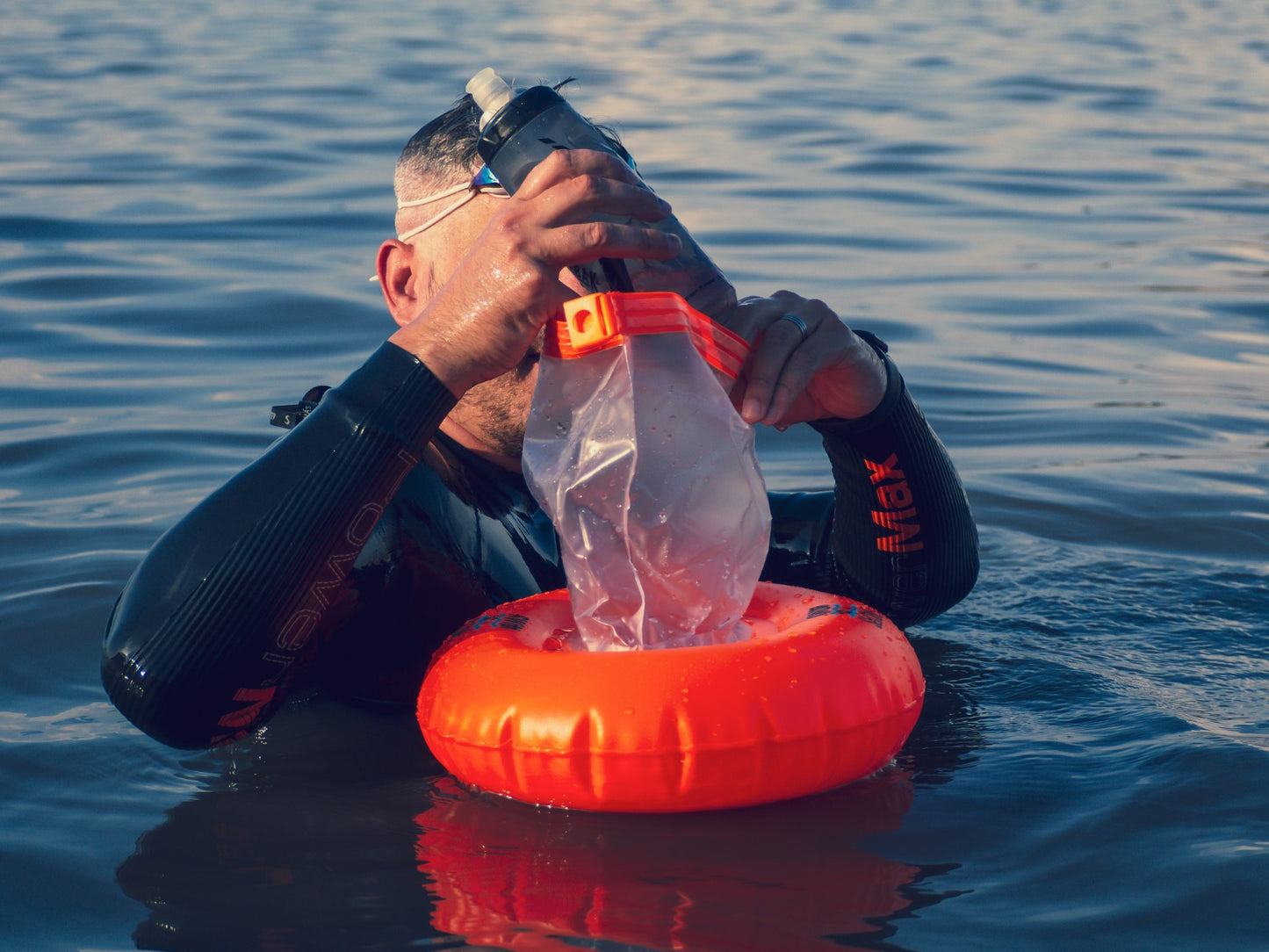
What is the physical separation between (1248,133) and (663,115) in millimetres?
5174

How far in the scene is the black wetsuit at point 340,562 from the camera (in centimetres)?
270

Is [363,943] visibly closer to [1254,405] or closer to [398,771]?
[398,771]

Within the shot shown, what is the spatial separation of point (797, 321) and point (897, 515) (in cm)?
73

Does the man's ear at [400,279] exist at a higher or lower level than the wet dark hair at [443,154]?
lower

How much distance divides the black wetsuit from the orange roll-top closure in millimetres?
246

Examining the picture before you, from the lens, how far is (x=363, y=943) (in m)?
2.49

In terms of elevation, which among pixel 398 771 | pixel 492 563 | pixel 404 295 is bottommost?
pixel 398 771

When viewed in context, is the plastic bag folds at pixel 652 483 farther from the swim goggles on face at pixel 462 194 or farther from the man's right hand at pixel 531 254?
the swim goggles on face at pixel 462 194

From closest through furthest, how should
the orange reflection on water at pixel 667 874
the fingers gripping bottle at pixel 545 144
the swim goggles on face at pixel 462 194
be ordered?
the orange reflection on water at pixel 667 874, the fingers gripping bottle at pixel 545 144, the swim goggles on face at pixel 462 194

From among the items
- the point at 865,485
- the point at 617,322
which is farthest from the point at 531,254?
the point at 865,485

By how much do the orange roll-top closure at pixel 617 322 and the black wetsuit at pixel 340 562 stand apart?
246mm

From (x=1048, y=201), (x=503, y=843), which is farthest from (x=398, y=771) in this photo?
(x=1048, y=201)

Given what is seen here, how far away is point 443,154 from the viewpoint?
3.41 m

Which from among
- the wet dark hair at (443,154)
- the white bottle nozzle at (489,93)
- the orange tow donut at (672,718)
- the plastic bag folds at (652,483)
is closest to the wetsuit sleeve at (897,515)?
the plastic bag folds at (652,483)
